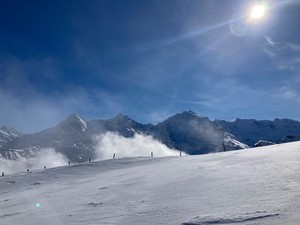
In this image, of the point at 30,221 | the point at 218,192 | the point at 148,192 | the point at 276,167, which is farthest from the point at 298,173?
the point at 30,221

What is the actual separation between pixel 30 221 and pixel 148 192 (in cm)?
359

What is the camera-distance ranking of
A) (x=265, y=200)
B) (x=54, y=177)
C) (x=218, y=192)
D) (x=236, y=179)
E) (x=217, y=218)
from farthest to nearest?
(x=54, y=177), (x=236, y=179), (x=218, y=192), (x=265, y=200), (x=217, y=218)

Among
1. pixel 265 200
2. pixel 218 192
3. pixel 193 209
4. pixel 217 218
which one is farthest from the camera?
pixel 218 192

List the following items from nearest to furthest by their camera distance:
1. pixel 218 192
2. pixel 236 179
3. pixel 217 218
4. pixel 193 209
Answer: pixel 217 218 < pixel 193 209 < pixel 218 192 < pixel 236 179

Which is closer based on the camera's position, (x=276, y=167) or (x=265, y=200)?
(x=265, y=200)

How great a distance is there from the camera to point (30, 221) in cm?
804

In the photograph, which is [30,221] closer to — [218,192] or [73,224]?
[73,224]

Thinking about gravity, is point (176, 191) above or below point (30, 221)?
above

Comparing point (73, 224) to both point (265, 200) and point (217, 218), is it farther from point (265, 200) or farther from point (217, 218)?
point (265, 200)

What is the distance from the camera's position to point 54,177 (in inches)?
1053

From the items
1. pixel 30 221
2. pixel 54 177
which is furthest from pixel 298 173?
pixel 54 177

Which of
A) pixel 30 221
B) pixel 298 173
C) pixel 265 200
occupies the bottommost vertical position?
pixel 30 221

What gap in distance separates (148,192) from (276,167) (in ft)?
13.8

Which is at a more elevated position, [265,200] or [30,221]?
[265,200]
